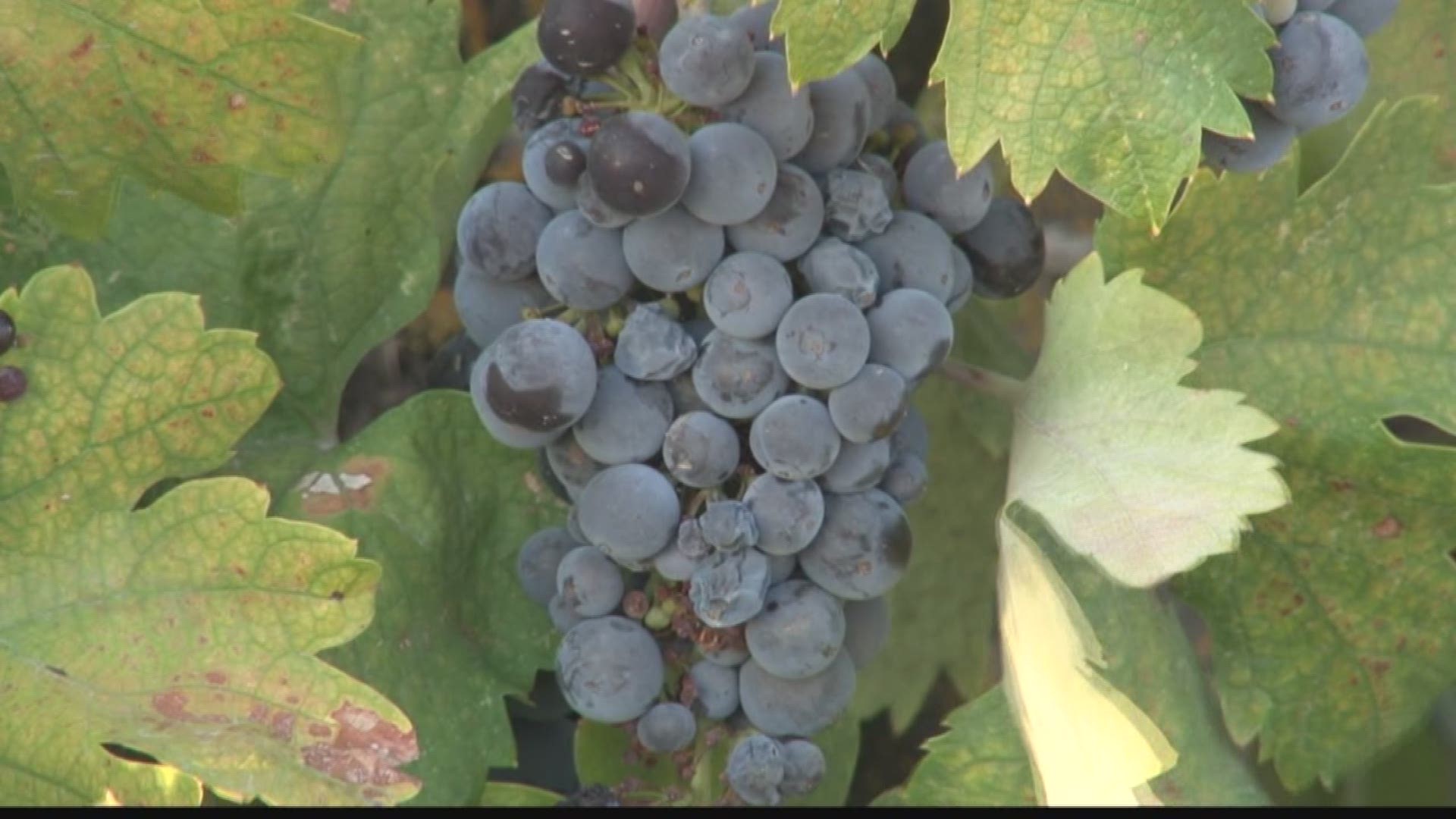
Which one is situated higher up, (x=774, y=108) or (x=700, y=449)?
(x=774, y=108)

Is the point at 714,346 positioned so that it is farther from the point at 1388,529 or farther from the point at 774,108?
the point at 1388,529

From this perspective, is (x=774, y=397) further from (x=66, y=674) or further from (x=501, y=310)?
(x=66, y=674)

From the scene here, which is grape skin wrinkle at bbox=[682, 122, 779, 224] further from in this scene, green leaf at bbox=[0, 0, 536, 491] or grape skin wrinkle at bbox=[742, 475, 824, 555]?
green leaf at bbox=[0, 0, 536, 491]

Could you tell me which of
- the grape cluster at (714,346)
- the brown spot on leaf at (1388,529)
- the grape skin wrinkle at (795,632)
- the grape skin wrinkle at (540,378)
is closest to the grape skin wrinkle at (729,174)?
the grape cluster at (714,346)

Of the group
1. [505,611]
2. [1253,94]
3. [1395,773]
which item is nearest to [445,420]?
[505,611]

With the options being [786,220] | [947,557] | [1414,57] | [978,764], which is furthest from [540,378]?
[1414,57]

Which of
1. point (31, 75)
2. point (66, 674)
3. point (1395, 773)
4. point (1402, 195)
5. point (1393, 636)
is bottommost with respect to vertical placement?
point (1395, 773)
